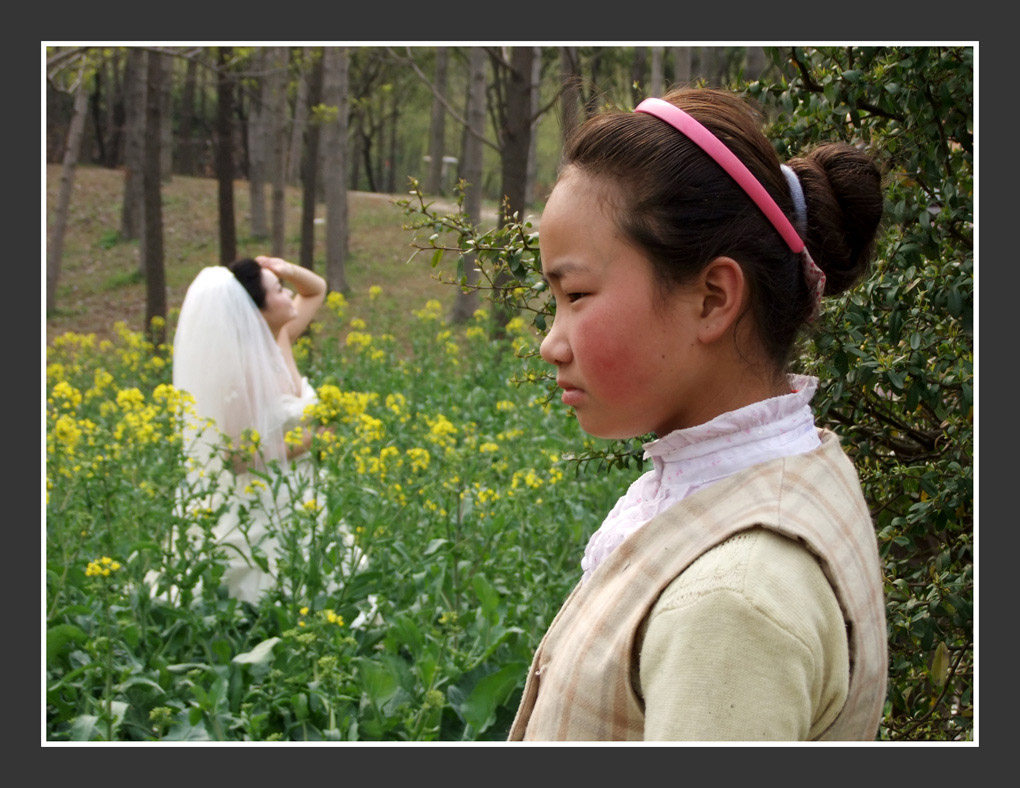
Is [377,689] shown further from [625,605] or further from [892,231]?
[625,605]

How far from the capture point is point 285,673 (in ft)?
10.9

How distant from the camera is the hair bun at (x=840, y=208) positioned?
126 centimetres

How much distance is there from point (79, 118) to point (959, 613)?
9659 mm

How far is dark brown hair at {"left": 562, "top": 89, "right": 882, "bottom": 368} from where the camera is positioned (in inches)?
43.4

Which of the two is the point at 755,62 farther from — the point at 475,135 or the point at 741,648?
the point at 741,648

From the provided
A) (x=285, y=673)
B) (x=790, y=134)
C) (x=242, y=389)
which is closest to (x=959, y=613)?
(x=790, y=134)

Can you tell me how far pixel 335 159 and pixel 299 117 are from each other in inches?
367

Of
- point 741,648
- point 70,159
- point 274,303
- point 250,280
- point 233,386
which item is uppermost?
point 70,159

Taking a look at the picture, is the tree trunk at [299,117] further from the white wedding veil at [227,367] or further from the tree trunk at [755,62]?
the white wedding veil at [227,367]

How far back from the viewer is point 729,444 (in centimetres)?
113

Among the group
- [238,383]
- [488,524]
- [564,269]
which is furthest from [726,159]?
[238,383]

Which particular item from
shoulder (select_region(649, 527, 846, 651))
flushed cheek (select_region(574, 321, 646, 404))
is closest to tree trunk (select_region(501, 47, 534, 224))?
flushed cheek (select_region(574, 321, 646, 404))

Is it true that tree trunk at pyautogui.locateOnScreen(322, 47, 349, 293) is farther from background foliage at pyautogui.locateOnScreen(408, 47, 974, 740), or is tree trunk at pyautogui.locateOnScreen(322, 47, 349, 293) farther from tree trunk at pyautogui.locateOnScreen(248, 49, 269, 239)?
background foliage at pyautogui.locateOnScreen(408, 47, 974, 740)

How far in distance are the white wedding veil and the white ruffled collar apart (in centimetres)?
378
